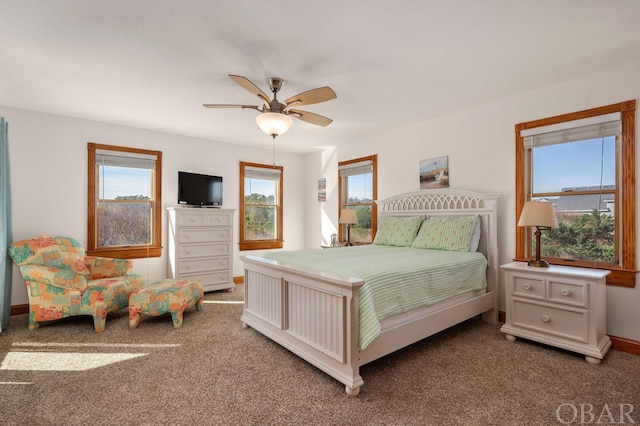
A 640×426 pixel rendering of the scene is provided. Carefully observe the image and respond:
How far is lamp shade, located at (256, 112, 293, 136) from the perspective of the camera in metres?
2.63

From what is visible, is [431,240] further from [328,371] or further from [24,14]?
[24,14]

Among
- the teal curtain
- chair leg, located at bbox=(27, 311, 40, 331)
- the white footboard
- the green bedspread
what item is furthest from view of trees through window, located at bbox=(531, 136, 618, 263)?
the teal curtain

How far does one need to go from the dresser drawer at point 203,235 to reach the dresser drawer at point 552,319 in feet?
12.9

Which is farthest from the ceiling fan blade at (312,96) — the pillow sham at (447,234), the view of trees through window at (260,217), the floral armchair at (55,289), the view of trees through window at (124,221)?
the view of trees through window at (260,217)

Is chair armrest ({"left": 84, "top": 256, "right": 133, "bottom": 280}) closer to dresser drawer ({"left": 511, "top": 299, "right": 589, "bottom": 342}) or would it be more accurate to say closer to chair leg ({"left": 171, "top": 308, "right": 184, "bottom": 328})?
chair leg ({"left": 171, "top": 308, "right": 184, "bottom": 328})

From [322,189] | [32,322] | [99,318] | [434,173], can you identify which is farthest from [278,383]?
[322,189]

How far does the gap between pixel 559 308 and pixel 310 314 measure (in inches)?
84.6

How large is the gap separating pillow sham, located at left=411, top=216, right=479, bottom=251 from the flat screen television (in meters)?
3.30

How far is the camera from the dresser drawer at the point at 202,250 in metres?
4.60

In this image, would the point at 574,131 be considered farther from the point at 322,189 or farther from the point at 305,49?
the point at 322,189

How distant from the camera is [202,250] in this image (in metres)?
4.76

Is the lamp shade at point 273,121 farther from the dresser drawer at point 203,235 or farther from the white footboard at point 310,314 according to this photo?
the dresser drawer at point 203,235

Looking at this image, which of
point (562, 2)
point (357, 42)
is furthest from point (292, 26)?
point (562, 2)

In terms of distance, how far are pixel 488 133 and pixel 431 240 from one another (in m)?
1.46
